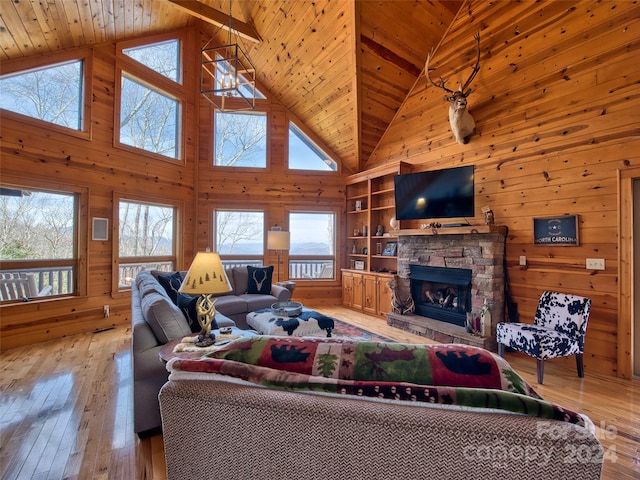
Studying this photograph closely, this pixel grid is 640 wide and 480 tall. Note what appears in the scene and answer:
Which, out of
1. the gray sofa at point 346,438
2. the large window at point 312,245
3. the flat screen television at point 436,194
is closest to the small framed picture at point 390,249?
the flat screen television at point 436,194

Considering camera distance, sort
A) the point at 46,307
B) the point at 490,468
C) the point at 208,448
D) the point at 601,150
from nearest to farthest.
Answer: the point at 490,468, the point at 208,448, the point at 601,150, the point at 46,307

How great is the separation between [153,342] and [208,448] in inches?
58.9

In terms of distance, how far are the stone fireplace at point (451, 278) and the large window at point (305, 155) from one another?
262cm

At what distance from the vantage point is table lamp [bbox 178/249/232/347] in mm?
1951

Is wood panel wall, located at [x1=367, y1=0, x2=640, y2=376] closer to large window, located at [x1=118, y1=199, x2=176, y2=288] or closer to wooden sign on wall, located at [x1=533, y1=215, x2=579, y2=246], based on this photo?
wooden sign on wall, located at [x1=533, y1=215, x2=579, y2=246]

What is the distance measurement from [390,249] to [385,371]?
4.71 meters

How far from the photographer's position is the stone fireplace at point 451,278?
3.69 meters

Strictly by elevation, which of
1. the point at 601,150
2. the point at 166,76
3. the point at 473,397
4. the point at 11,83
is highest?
the point at 166,76

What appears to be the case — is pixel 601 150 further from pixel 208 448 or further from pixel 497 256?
pixel 208 448

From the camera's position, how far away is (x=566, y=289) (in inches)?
128

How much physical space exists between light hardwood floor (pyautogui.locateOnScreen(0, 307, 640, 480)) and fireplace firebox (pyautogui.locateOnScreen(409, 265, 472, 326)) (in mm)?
848

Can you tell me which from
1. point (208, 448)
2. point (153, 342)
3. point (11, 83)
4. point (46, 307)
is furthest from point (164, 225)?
point (208, 448)

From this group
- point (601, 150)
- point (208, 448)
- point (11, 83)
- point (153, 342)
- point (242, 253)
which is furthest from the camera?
point (242, 253)

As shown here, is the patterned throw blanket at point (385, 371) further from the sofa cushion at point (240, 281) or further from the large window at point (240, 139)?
the large window at point (240, 139)
